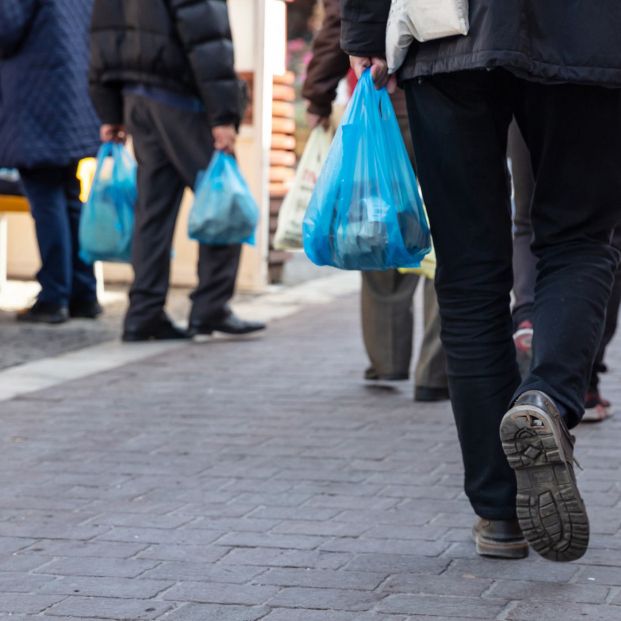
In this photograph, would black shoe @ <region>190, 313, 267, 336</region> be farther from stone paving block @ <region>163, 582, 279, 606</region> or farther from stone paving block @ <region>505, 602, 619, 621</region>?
stone paving block @ <region>505, 602, 619, 621</region>

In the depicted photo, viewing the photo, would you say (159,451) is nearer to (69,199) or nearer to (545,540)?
(545,540)

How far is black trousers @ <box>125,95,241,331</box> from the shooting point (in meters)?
6.82

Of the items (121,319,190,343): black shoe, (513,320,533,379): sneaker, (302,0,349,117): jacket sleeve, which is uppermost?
(302,0,349,117): jacket sleeve

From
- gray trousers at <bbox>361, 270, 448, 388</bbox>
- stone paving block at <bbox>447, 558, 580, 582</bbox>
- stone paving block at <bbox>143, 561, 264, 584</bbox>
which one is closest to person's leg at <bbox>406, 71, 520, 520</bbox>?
stone paving block at <bbox>447, 558, 580, 582</bbox>

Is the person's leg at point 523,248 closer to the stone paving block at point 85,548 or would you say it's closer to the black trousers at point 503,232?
the black trousers at point 503,232

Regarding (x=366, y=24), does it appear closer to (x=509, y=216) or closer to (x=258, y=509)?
(x=509, y=216)

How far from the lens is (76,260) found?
7.91 metres

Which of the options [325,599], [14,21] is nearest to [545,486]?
[325,599]

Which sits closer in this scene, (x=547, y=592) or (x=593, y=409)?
(x=547, y=592)

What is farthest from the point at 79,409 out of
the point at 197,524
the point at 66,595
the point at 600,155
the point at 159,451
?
the point at 600,155

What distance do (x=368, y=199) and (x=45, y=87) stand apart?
4432mm

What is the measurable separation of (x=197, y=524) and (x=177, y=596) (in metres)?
0.62

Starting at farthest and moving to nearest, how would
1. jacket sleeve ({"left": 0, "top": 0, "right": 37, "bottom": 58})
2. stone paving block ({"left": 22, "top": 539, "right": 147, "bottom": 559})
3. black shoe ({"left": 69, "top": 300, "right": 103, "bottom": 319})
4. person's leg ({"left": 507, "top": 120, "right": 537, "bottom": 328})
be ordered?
black shoe ({"left": 69, "top": 300, "right": 103, "bottom": 319}) → jacket sleeve ({"left": 0, "top": 0, "right": 37, "bottom": 58}) → person's leg ({"left": 507, "top": 120, "right": 537, "bottom": 328}) → stone paving block ({"left": 22, "top": 539, "right": 147, "bottom": 559})

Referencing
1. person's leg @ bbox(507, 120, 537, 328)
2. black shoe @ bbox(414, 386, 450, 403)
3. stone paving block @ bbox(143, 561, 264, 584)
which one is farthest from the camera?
black shoe @ bbox(414, 386, 450, 403)
